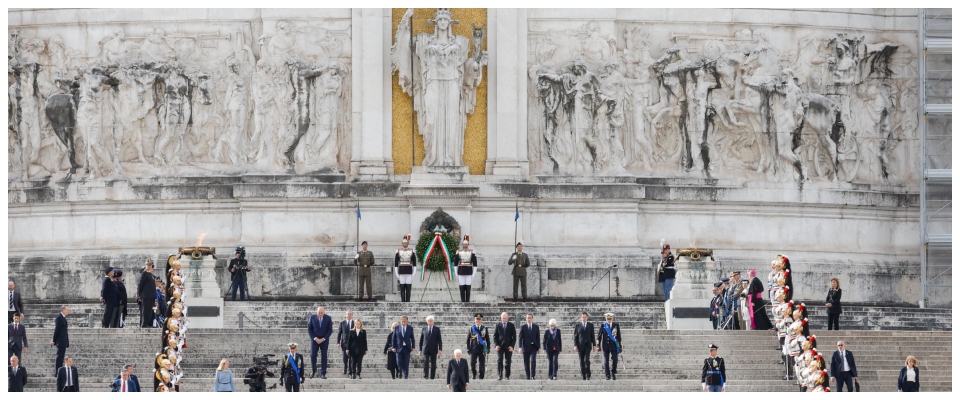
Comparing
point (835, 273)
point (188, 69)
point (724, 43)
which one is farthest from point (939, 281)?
point (188, 69)

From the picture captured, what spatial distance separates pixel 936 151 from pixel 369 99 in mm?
13288

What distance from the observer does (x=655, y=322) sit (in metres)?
39.7

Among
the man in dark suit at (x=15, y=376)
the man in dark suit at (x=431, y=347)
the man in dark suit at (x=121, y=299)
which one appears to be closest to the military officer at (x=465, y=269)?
the man in dark suit at (x=121, y=299)

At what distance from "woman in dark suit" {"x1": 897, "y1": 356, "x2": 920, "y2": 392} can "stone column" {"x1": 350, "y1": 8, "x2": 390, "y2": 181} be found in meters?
16.0

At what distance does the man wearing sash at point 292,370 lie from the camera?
3259 centimetres

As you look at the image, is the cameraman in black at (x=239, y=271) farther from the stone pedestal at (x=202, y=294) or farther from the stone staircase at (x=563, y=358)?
the stone staircase at (x=563, y=358)

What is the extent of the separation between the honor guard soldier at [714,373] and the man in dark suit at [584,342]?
2135 millimetres

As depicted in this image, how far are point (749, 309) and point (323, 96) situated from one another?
41.8ft

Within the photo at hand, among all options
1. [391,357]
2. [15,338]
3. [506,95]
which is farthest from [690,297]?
[15,338]

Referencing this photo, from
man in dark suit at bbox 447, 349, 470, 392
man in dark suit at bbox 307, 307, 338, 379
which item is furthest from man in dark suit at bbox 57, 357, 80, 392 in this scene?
man in dark suit at bbox 447, 349, 470, 392

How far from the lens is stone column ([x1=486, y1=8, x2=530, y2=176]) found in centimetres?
4662

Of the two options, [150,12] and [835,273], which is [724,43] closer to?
[835,273]

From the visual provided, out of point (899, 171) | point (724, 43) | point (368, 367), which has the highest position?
point (724, 43)

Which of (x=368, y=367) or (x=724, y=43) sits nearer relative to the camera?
(x=368, y=367)
